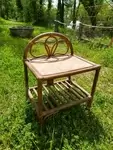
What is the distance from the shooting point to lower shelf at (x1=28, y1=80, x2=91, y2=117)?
7.25ft

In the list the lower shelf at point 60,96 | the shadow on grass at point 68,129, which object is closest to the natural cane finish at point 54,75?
the lower shelf at point 60,96

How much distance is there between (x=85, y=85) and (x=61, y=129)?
1283 millimetres

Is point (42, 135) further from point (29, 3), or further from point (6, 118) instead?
point (29, 3)

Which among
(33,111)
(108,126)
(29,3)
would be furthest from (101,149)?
(29,3)

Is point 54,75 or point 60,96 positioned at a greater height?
Answer: point 54,75

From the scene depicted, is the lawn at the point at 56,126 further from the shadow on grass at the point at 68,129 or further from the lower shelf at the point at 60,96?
the lower shelf at the point at 60,96

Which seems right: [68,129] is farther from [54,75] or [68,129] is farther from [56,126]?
[54,75]

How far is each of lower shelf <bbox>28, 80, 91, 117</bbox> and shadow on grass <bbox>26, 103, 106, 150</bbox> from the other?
134 millimetres

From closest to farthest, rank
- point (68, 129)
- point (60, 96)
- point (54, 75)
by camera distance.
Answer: point (54, 75), point (68, 129), point (60, 96)

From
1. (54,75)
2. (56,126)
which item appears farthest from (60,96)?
(54,75)

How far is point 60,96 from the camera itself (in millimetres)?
2473

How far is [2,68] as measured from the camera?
354 cm

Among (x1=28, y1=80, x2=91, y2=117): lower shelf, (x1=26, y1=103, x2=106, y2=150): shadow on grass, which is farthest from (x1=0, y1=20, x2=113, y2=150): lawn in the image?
(x1=28, y1=80, x2=91, y2=117): lower shelf

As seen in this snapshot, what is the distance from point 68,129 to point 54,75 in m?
0.72
